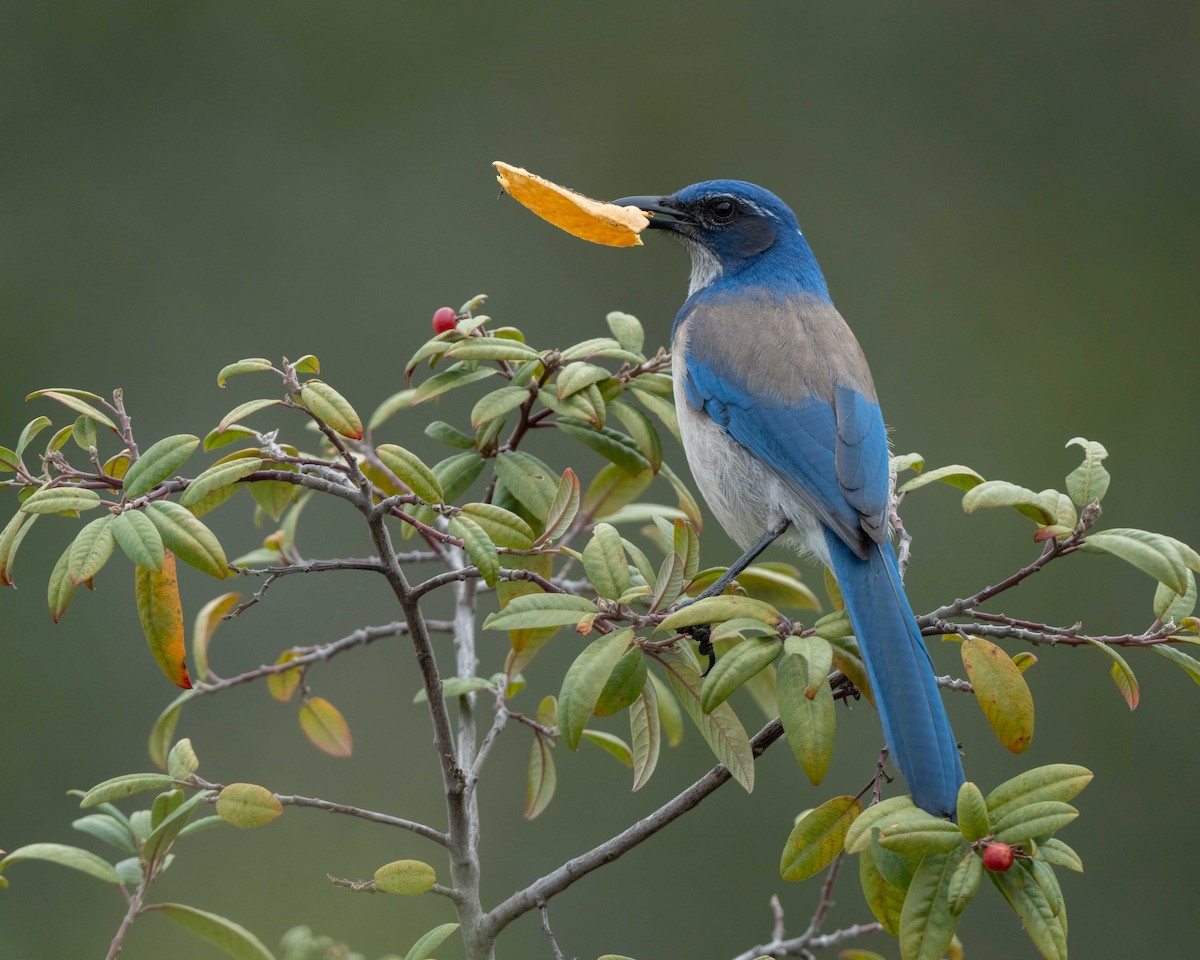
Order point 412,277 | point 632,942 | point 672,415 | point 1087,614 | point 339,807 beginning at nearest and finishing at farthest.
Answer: point 339,807 < point 672,415 < point 632,942 < point 1087,614 < point 412,277

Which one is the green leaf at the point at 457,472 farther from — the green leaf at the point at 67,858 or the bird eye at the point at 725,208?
the bird eye at the point at 725,208

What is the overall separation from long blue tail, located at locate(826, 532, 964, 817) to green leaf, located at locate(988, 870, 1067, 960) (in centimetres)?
17

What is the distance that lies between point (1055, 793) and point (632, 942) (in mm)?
3861

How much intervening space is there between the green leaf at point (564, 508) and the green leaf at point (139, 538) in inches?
26.7

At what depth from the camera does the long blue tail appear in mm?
2082

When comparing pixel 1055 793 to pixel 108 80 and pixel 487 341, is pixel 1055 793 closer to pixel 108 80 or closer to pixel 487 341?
pixel 487 341

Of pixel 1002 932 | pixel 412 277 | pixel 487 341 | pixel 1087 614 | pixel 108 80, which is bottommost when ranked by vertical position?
pixel 1002 932

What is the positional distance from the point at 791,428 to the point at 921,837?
1463mm

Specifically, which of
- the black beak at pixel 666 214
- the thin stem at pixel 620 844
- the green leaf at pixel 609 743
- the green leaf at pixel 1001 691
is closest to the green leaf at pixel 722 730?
the thin stem at pixel 620 844

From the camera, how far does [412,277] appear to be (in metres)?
6.86

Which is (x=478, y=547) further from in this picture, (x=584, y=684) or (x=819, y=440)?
(x=819, y=440)

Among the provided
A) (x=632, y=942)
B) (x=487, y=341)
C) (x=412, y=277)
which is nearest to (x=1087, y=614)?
(x=632, y=942)

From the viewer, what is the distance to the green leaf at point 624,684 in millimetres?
2068

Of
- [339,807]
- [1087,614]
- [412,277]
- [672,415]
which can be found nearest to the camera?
[339,807]
